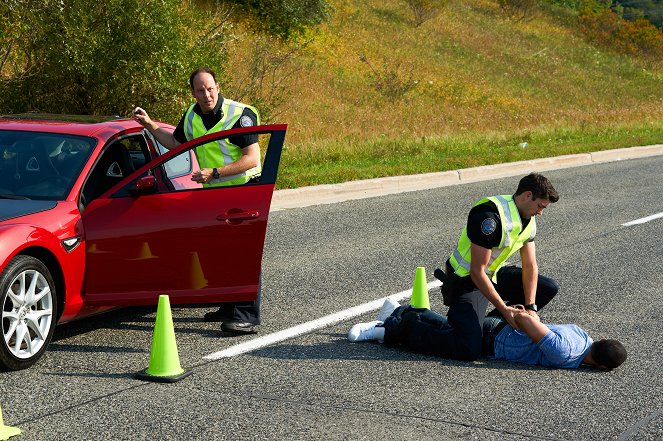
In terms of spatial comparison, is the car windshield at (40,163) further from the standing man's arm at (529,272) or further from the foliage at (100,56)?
the foliage at (100,56)

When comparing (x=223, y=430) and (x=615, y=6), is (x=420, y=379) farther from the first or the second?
(x=615, y=6)

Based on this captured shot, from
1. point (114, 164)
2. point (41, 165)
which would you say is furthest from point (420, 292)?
point (41, 165)

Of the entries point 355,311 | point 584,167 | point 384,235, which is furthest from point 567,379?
point 584,167

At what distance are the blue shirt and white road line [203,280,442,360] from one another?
4.80 ft

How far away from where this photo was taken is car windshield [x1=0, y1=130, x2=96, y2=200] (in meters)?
7.08

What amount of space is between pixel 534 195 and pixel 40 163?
10.9 feet

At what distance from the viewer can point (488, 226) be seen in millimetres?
6637

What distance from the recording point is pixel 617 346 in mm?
6641

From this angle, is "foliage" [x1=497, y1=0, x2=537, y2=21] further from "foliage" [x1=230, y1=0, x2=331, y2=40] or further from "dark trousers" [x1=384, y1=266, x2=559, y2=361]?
"dark trousers" [x1=384, y1=266, x2=559, y2=361]

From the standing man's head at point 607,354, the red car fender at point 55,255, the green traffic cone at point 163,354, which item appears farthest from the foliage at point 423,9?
the green traffic cone at point 163,354

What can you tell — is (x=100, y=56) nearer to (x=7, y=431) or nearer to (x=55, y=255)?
(x=55, y=255)

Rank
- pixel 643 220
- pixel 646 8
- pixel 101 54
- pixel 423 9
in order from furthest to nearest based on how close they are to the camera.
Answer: pixel 646 8 < pixel 423 9 < pixel 101 54 < pixel 643 220

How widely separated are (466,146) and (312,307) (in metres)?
16.4

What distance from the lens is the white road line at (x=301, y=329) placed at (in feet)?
22.9
